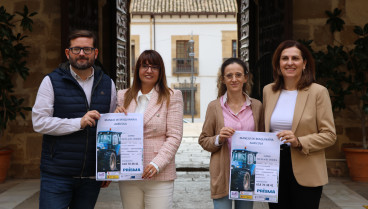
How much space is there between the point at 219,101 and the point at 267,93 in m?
0.30

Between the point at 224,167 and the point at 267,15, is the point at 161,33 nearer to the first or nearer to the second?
the point at 267,15

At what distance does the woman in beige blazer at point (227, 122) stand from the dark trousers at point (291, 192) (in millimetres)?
218

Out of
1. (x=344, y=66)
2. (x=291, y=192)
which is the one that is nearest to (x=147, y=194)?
(x=291, y=192)

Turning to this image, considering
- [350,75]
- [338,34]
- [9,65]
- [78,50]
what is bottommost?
[78,50]

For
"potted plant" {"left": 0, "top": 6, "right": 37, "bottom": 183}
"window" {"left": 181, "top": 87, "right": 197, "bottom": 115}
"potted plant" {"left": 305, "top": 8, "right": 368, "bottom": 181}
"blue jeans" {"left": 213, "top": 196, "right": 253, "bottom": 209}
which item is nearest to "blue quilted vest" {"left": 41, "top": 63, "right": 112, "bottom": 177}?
"blue jeans" {"left": 213, "top": 196, "right": 253, "bottom": 209}

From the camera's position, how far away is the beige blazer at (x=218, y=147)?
2.49 m

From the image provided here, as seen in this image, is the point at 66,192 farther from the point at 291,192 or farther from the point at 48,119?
the point at 291,192

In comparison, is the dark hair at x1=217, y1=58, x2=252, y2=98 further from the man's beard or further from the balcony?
the balcony

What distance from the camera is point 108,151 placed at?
233 centimetres

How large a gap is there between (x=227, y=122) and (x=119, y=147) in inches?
25.8

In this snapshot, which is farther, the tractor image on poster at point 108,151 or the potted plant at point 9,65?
the potted plant at point 9,65

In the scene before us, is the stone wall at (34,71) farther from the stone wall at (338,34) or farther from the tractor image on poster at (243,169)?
the tractor image on poster at (243,169)

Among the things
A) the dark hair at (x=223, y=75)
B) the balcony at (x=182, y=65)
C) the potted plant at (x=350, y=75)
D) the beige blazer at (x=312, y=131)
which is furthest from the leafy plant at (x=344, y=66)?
the balcony at (x=182, y=65)

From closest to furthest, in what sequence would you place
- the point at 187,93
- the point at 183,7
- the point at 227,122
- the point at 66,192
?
the point at 66,192
the point at 227,122
the point at 187,93
the point at 183,7
